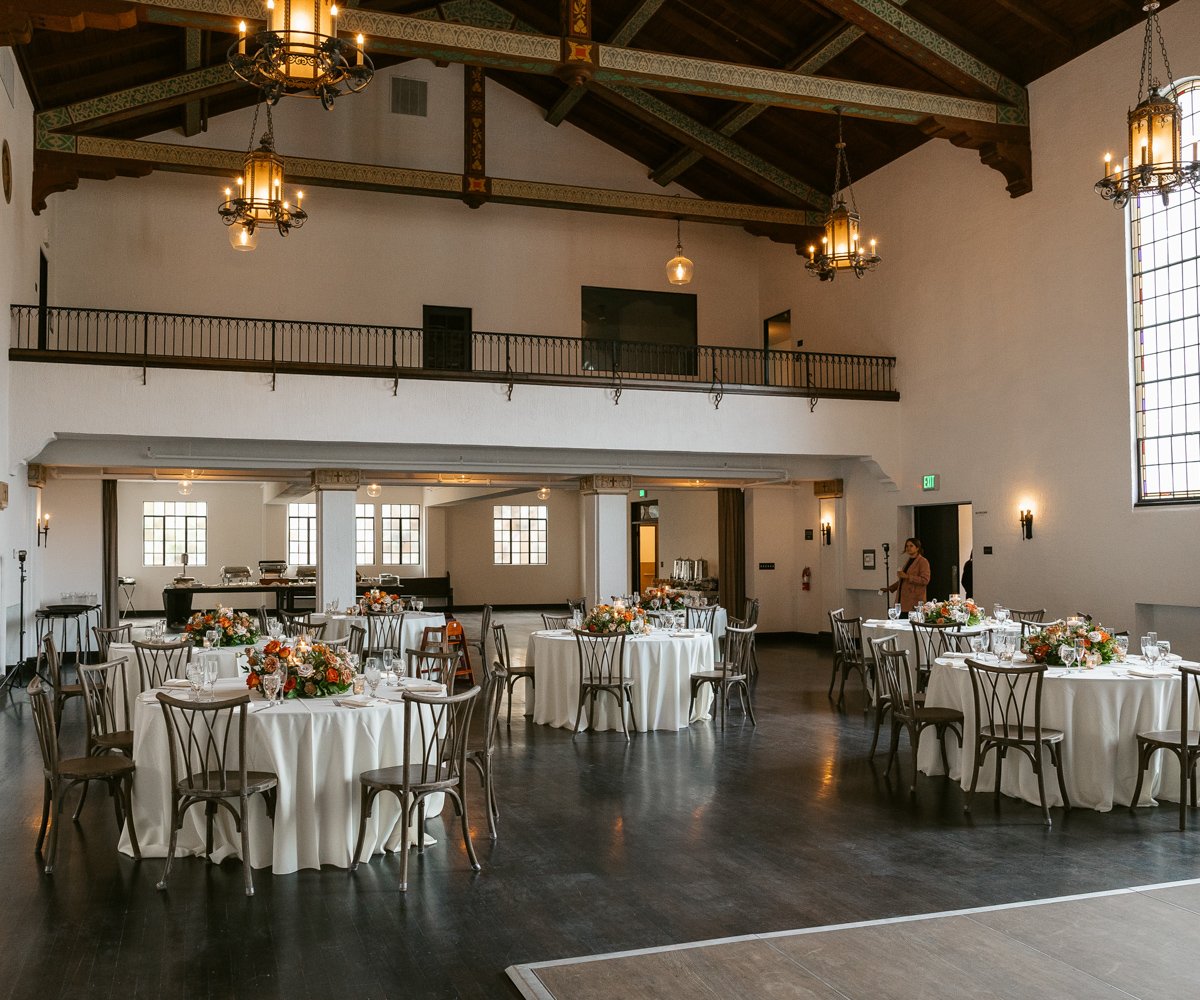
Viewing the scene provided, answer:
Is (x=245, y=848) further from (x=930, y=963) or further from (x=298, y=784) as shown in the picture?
(x=930, y=963)

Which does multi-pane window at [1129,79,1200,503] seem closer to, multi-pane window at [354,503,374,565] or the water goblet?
the water goblet

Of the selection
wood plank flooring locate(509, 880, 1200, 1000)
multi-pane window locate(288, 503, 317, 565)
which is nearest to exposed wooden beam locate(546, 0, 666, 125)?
wood plank flooring locate(509, 880, 1200, 1000)

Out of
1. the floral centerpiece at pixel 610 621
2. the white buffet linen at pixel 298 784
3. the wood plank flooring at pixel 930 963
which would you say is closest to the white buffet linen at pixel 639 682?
the floral centerpiece at pixel 610 621

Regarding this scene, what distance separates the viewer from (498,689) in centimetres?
561

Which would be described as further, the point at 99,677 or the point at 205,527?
the point at 205,527

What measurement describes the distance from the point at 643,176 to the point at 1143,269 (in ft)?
28.0

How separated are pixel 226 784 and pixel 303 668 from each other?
0.76 meters

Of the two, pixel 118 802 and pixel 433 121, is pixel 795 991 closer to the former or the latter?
pixel 118 802

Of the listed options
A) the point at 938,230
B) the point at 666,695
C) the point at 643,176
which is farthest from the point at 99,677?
the point at 643,176

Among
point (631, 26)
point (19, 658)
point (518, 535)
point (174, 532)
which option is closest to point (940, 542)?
point (631, 26)

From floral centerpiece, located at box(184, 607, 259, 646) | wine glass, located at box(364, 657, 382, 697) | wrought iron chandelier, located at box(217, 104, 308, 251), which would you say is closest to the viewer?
wine glass, located at box(364, 657, 382, 697)

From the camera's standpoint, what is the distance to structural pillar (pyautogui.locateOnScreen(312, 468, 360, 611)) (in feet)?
43.3

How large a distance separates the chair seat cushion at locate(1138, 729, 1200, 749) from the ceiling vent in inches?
530

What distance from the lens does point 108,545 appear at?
599 inches
